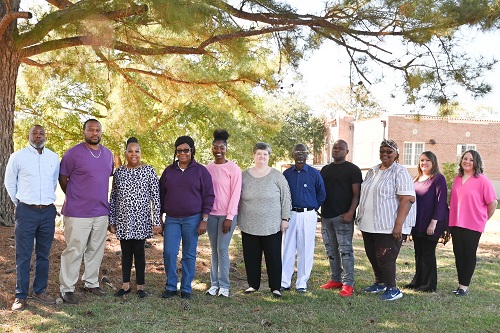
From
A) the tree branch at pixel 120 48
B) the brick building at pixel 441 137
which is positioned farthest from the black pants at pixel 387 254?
the brick building at pixel 441 137

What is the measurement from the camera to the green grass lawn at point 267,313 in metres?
4.99

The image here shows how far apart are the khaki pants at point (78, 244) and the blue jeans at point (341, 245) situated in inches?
108

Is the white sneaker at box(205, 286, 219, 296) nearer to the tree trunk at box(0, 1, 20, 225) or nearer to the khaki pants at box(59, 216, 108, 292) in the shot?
the khaki pants at box(59, 216, 108, 292)

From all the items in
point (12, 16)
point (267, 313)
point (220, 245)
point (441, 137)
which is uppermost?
point (12, 16)

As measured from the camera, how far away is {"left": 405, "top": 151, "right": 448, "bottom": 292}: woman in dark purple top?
21.6ft

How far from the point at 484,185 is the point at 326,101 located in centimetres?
4891

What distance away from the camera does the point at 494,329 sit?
5195 mm

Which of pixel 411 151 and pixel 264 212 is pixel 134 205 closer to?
pixel 264 212

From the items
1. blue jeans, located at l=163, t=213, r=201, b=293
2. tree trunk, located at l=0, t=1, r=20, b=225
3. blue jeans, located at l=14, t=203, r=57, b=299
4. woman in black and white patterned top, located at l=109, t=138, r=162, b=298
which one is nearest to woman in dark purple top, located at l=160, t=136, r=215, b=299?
blue jeans, located at l=163, t=213, r=201, b=293

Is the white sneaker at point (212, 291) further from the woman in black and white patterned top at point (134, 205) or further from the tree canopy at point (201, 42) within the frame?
the tree canopy at point (201, 42)

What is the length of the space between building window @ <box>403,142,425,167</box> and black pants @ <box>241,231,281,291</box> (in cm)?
2698

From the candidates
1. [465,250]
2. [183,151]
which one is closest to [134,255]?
[183,151]

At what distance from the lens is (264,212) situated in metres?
6.13

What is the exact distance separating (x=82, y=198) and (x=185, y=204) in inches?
43.3
